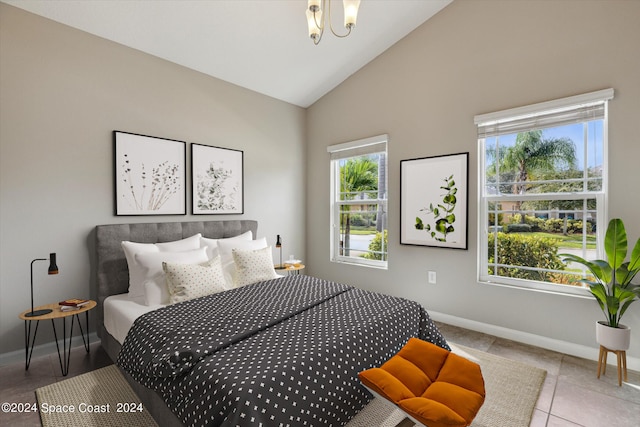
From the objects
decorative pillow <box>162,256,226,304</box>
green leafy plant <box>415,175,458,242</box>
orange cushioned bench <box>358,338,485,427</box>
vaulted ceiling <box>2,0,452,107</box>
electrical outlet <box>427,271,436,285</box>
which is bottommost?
orange cushioned bench <box>358,338,485,427</box>

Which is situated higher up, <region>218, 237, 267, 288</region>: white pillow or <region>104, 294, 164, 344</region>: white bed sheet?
<region>218, 237, 267, 288</region>: white pillow

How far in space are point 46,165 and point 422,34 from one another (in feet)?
12.7

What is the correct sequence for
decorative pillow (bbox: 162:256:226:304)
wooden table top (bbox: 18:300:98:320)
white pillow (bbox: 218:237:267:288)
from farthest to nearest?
white pillow (bbox: 218:237:267:288) < decorative pillow (bbox: 162:256:226:304) < wooden table top (bbox: 18:300:98:320)

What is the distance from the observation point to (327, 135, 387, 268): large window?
12.9 ft

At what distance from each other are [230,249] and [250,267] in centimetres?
39

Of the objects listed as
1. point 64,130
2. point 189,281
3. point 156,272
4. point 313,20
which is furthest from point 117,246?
point 313,20

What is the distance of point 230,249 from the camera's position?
3.21m

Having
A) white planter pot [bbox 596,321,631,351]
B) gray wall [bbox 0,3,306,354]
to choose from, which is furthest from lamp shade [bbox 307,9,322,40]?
white planter pot [bbox 596,321,631,351]

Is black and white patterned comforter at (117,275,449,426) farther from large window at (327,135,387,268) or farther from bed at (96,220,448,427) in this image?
large window at (327,135,387,268)

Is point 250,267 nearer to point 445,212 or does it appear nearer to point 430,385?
point 430,385

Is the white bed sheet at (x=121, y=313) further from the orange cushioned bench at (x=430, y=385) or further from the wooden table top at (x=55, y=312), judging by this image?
the orange cushioned bench at (x=430, y=385)

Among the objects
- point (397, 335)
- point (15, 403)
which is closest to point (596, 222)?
point (397, 335)

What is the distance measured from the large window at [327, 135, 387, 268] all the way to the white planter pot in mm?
2093

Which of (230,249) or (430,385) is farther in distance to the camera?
(230,249)
